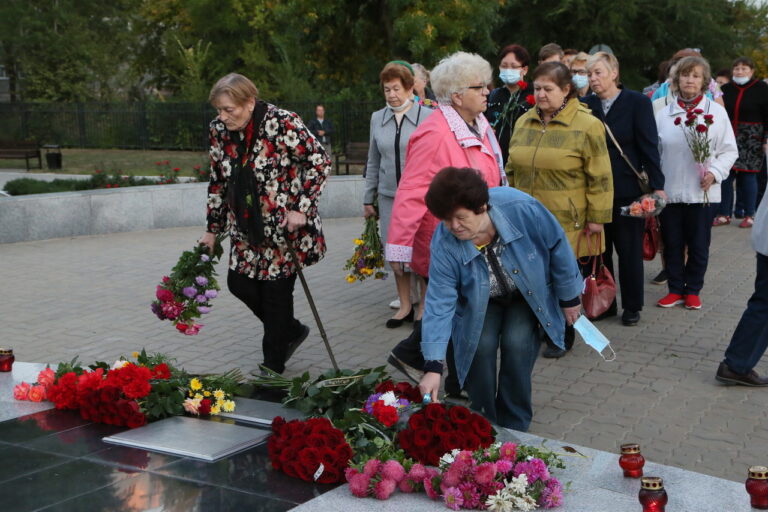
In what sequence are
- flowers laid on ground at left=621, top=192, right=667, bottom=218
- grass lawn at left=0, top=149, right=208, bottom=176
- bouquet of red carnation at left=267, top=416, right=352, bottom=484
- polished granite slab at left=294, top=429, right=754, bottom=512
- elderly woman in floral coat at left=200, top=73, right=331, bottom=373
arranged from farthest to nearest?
grass lawn at left=0, top=149, right=208, bottom=176, flowers laid on ground at left=621, top=192, right=667, bottom=218, elderly woman in floral coat at left=200, top=73, right=331, bottom=373, bouquet of red carnation at left=267, top=416, right=352, bottom=484, polished granite slab at left=294, top=429, right=754, bottom=512

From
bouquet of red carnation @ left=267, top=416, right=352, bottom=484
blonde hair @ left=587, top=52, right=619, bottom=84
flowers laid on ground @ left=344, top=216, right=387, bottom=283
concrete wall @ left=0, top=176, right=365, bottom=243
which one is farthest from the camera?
concrete wall @ left=0, top=176, right=365, bottom=243

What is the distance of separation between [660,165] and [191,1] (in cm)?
3033

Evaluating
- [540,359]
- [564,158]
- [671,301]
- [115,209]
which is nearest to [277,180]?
[564,158]

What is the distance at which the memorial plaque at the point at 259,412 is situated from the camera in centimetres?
466

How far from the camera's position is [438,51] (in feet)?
84.9

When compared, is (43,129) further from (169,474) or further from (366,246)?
(169,474)

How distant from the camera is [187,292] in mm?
5516

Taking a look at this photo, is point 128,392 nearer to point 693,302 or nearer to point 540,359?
point 540,359

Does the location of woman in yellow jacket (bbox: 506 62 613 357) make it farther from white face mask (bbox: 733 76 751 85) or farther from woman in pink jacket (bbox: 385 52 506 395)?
white face mask (bbox: 733 76 751 85)

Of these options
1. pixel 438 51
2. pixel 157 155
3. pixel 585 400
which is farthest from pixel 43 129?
pixel 585 400

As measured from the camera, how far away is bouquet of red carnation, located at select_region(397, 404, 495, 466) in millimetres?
3738

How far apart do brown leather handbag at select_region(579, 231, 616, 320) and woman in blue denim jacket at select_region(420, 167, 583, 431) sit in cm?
213

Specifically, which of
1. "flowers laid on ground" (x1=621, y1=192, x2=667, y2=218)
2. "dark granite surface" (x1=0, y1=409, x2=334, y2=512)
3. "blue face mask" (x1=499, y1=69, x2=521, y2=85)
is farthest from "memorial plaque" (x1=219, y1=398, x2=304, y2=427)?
"blue face mask" (x1=499, y1=69, x2=521, y2=85)

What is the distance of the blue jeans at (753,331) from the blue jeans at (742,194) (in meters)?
6.93
